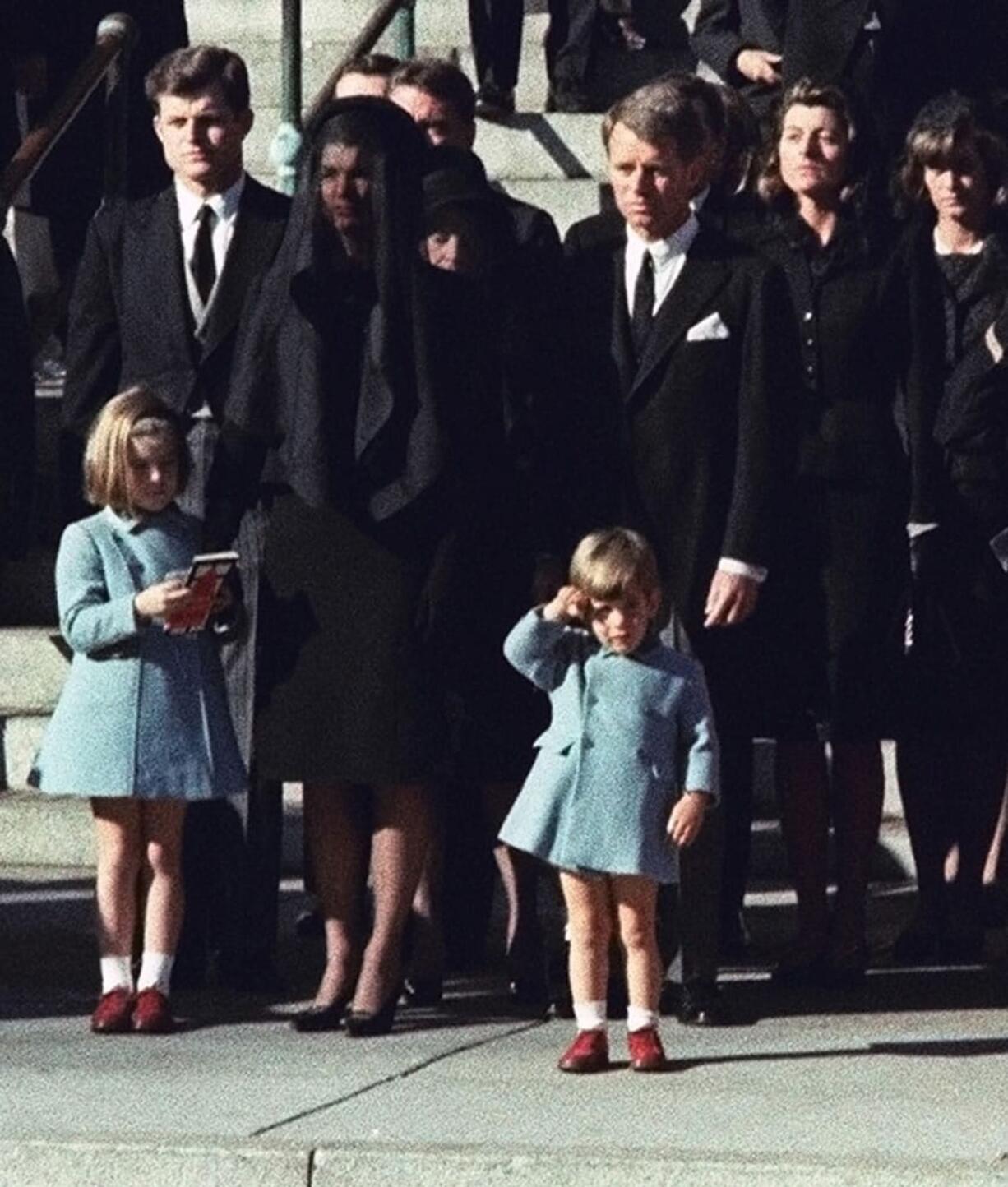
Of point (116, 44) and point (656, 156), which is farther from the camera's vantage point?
point (116, 44)

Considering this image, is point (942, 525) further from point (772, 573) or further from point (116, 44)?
point (116, 44)

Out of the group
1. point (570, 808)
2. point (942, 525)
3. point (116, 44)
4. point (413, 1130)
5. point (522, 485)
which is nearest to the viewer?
point (413, 1130)

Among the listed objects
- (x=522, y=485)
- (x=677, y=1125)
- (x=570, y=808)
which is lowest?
(x=677, y=1125)

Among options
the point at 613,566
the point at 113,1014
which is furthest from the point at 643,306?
the point at 113,1014

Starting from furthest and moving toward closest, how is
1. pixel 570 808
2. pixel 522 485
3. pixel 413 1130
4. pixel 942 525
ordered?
pixel 942 525 → pixel 522 485 → pixel 570 808 → pixel 413 1130

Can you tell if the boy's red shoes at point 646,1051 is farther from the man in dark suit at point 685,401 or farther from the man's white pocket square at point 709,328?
the man's white pocket square at point 709,328

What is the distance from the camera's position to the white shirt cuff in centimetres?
942

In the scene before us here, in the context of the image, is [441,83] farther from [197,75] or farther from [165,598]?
[165,598]

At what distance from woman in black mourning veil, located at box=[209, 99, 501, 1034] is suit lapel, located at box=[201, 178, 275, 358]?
19.1 inches

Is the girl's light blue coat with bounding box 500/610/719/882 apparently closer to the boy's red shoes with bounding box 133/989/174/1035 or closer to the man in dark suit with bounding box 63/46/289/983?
the boy's red shoes with bounding box 133/989/174/1035

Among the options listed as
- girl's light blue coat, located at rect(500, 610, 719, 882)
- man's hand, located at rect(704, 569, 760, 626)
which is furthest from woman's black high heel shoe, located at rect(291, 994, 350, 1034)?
man's hand, located at rect(704, 569, 760, 626)

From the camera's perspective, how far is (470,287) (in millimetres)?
9453

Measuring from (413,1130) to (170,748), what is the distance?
1.59 metres

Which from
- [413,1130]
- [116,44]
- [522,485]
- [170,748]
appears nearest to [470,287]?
[522,485]
